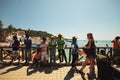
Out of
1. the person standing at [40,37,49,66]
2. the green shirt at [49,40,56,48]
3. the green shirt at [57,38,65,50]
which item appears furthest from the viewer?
the green shirt at [57,38,65,50]

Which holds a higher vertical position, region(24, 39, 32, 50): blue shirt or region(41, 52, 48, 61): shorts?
region(24, 39, 32, 50): blue shirt

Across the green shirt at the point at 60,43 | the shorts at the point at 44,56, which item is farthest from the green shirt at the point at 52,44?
the shorts at the point at 44,56

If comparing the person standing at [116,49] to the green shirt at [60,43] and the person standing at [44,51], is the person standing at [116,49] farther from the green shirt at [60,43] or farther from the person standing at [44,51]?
the person standing at [44,51]

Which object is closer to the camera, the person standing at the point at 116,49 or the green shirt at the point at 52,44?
→ the person standing at the point at 116,49

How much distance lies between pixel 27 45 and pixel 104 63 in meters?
6.08

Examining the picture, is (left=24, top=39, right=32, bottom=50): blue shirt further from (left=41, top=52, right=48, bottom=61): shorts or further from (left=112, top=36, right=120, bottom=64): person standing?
(left=112, top=36, right=120, bottom=64): person standing

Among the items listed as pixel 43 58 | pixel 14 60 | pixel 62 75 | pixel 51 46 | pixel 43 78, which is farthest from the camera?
pixel 14 60

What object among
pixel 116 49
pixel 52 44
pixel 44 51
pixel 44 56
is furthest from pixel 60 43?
pixel 116 49

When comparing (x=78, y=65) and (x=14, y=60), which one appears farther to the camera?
(x=14, y=60)

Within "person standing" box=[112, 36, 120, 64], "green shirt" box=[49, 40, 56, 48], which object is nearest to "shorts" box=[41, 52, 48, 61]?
"green shirt" box=[49, 40, 56, 48]

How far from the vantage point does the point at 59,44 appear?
37.4ft

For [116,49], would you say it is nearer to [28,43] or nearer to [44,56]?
[44,56]

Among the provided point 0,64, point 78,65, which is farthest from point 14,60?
point 78,65

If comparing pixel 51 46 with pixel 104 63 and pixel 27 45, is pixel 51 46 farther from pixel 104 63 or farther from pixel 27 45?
pixel 104 63
